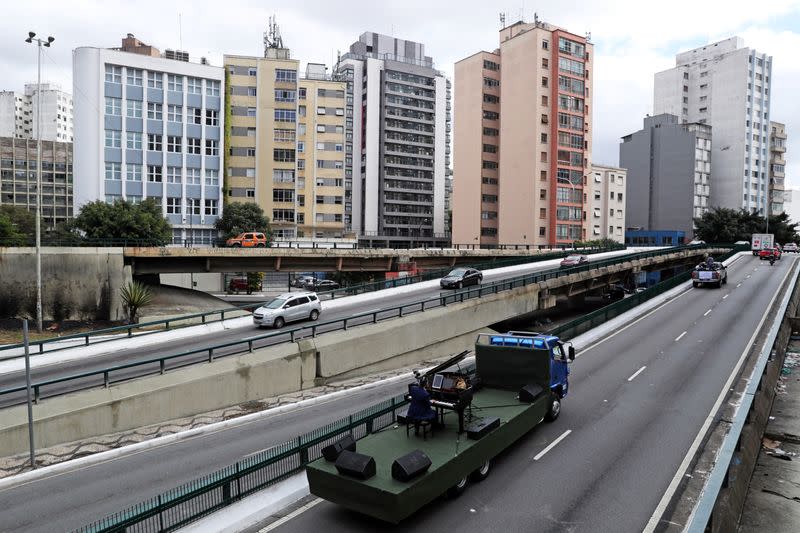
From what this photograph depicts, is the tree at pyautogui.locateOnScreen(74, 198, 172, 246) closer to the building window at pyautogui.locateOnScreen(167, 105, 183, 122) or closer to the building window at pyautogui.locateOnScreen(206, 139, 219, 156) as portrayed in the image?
the building window at pyautogui.locateOnScreen(206, 139, 219, 156)

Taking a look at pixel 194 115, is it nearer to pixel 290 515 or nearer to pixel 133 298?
pixel 133 298

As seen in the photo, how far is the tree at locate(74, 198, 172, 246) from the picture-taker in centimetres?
4800

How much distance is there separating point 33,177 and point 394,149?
92944 millimetres

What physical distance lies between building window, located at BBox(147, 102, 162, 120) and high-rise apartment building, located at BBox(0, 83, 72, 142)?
124138mm

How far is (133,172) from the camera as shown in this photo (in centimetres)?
6881

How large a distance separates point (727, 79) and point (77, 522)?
14409 cm

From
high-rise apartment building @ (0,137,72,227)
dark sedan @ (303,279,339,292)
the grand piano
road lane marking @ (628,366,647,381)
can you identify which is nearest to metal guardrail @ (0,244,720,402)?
the grand piano

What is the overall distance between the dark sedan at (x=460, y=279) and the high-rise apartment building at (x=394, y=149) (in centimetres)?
7731

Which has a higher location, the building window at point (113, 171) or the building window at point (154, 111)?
the building window at point (154, 111)

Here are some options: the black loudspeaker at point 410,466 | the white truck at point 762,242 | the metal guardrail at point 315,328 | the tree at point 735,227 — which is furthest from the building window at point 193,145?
the tree at point 735,227

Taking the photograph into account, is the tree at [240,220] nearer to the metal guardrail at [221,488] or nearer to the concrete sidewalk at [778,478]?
the metal guardrail at [221,488]

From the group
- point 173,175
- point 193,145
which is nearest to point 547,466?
point 173,175

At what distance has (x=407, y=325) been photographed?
95.0 feet

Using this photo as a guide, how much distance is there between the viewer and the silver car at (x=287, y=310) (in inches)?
1107
